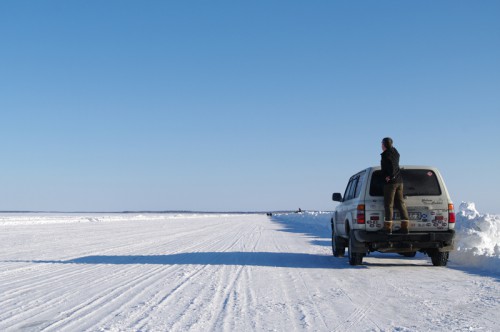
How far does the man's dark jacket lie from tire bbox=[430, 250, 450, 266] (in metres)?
2.02

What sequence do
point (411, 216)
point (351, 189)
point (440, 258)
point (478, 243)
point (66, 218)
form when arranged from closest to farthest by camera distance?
point (411, 216) → point (440, 258) → point (351, 189) → point (478, 243) → point (66, 218)

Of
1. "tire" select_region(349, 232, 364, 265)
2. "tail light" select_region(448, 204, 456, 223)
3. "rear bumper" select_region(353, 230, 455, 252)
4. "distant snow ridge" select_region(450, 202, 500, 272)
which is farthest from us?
"distant snow ridge" select_region(450, 202, 500, 272)

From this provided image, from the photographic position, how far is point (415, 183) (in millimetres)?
10625

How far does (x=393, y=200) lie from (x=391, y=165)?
670 millimetres

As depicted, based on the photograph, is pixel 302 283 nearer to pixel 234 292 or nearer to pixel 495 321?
pixel 234 292

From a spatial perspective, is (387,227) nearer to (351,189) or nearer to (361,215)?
(361,215)

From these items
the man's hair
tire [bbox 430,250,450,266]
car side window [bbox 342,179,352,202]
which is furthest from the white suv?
car side window [bbox 342,179,352,202]

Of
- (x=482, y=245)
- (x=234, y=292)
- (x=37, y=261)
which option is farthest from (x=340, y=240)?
(x=37, y=261)

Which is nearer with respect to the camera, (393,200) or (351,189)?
(393,200)

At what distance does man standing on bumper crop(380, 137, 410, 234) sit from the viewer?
10.1 meters

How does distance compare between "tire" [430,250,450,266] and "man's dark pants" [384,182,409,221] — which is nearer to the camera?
"man's dark pants" [384,182,409,221]

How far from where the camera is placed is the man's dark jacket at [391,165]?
1013cm

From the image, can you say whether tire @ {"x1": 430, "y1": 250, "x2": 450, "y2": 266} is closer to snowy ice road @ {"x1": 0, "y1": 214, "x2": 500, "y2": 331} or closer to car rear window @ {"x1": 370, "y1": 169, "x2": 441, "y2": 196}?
snowy ice road @ {"x1": 0, "y1": 214, "x2": 500, "y2": 331}

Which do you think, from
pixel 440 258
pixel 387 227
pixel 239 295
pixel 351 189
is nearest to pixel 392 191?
pixel 387 227
